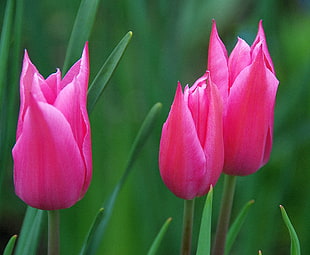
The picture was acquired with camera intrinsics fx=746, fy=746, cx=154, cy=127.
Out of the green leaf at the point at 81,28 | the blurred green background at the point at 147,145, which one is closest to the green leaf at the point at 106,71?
the green leaf at the point at 81,28

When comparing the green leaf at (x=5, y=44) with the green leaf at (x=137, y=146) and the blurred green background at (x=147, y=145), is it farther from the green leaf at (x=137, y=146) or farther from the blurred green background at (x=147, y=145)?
the blurred green background at (x=147, y=145)

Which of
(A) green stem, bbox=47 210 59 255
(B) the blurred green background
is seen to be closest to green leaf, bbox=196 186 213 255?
(A) green stem, bbox=47 210 59 255

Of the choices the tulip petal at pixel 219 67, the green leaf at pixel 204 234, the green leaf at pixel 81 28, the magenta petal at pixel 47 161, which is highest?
the green leaf at pixel 81 28

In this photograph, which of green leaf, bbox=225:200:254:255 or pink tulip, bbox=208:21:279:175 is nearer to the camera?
pink tulip, bbox=208:21:279:175

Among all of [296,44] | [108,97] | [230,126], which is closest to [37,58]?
[108,97]

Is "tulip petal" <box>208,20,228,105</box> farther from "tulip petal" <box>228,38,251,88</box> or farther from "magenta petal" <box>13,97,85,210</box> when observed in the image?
"magenta petal" <box>13,97,85,210</box>

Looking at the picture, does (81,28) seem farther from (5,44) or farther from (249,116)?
(249,116)
